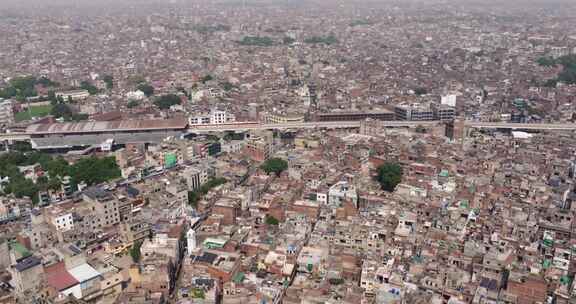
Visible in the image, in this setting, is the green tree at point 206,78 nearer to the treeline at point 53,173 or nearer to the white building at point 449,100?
the white building at point 449,100

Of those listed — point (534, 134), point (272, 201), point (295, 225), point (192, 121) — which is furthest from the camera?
point (192, 121)

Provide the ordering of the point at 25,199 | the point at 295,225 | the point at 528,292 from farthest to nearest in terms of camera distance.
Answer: the point at 25,199, the point at 295,225, the point at 528,292

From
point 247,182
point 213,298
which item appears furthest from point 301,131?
point 213,298

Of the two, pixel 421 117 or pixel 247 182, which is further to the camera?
pixel 421 117

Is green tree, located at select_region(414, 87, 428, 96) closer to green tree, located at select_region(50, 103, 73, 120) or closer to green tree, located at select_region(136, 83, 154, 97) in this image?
green tree, located at select_region(136, 83, 154, 97)

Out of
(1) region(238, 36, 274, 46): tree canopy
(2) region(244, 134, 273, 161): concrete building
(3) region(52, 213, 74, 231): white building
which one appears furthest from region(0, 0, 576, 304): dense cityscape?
(1) region(238, 36, 274, 46): tree canopy

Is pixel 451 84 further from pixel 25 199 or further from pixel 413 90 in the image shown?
pixel 25 199

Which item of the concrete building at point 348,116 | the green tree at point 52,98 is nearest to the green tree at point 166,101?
the green tree at point 52,98
